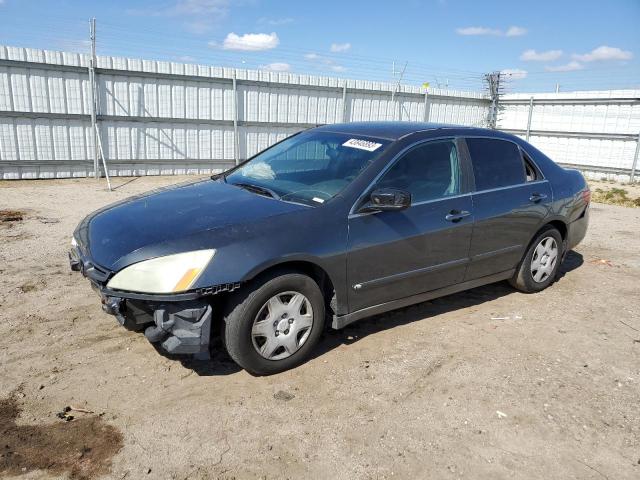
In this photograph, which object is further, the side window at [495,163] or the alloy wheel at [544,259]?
the alloy wheel at [544,259]

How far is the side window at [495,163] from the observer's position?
14.7ft

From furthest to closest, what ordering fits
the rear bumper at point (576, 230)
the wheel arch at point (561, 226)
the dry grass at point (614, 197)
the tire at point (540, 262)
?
the dry grass at point (614, 197) < the rear bumper at point (576, 230) < the wheel arch at point (561, 226) < the tire at point (540, 262)

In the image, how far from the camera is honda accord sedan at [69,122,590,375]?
122 inches

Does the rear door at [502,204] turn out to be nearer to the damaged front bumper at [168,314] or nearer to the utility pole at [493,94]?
the damaged front bumper at [168,314]

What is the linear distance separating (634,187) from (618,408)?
515 inches

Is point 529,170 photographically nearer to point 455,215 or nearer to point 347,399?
point 455,215

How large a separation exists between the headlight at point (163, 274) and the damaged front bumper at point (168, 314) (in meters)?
0.04

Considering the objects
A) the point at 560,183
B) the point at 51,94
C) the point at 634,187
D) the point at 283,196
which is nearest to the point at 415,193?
the point at 283,196

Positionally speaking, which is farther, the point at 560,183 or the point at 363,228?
the point at 560,183

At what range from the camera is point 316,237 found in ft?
11.3

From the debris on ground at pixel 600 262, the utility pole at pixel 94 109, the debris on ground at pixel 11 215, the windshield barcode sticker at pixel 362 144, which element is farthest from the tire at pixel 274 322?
the utility pole at pixel 94 109

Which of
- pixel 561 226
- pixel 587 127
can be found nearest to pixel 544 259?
pixel 561 226

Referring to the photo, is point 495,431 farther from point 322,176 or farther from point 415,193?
point 322,176

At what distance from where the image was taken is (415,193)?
157 inches
